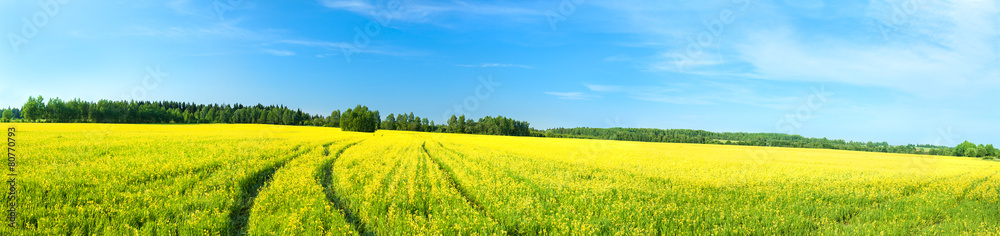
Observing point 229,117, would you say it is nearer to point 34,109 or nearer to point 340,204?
point 34,109

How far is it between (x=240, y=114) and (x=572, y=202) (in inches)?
5396

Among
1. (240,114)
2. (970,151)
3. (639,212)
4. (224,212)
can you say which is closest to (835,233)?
(639,212)

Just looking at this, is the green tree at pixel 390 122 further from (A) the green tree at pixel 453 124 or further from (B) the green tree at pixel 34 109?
(B) the green tree at pixel 34 109

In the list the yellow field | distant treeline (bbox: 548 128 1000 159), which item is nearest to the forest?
distant treeline (bbox: 548 128 1000 159)

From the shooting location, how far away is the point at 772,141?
88.2m

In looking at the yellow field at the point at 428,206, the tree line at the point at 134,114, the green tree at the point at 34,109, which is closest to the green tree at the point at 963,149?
the yellow field at the point at 428,206

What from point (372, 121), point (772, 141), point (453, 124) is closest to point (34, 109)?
point (372, 121)

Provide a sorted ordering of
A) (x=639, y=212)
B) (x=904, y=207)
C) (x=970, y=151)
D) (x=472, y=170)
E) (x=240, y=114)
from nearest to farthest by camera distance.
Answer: (x=639, y=212) < (x=904, y=207) < (x=472, y=170) < (x=970, y=151) < (x=240, y=114)

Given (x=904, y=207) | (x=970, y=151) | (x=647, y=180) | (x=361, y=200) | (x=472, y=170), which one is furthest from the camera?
(x=970, y=151)

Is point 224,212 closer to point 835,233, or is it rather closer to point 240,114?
point 835,233

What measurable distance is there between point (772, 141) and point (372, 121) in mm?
91077

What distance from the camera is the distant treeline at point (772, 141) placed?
6681 centimetres

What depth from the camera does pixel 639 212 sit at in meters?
8.03

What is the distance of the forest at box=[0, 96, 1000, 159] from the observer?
7256cm
